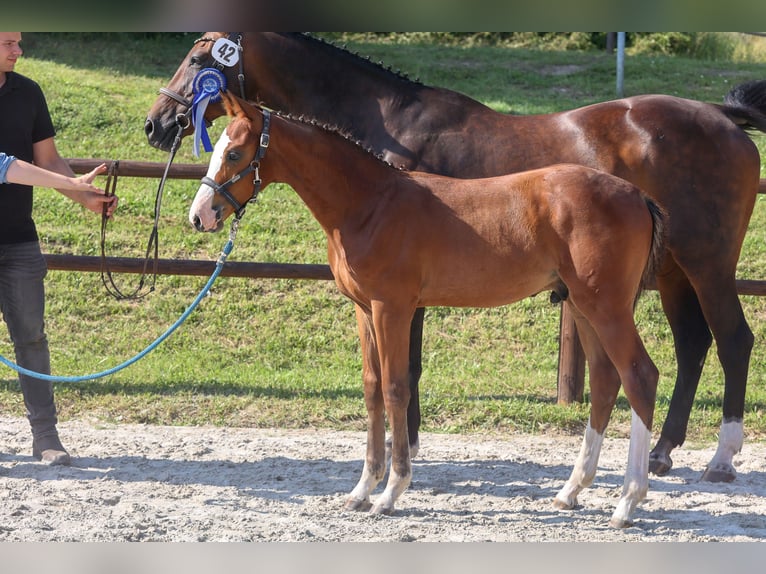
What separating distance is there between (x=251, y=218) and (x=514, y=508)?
15.8ft

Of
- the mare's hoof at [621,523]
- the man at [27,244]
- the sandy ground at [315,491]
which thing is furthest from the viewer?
the man at [27,244]

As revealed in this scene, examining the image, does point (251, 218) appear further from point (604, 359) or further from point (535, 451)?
point (604, 359)

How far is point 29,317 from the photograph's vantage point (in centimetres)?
483

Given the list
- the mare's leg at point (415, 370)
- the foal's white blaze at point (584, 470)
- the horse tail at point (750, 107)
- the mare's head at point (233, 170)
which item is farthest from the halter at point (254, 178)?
the horse tail at point (750, 107)

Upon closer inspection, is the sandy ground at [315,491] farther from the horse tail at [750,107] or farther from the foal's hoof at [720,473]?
the horse tail at [750,107]

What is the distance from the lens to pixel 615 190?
4.14 metres

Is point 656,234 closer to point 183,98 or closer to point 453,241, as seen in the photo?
point 453,241

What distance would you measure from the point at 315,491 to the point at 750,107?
10.5 feet

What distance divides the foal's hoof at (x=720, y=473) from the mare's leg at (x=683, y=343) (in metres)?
0.30

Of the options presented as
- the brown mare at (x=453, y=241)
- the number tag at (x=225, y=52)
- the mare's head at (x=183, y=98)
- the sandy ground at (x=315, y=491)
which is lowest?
the sandy ground at (x=315, y=491)

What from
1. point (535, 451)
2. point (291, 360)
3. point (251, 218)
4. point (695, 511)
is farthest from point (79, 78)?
point (695, 511)

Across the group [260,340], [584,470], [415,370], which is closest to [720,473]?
[584,470]

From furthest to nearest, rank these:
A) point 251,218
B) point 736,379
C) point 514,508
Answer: point 251,218, point 736,379, point 514,508

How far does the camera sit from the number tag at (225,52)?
5004mm
